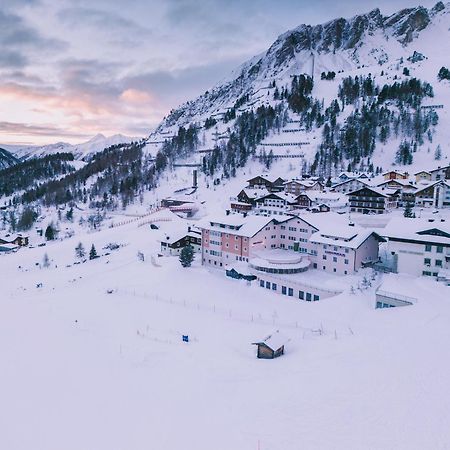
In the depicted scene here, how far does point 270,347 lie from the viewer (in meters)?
22.7

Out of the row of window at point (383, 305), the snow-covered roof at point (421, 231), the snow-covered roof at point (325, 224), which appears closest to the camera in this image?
the row of window at point (383, 305)

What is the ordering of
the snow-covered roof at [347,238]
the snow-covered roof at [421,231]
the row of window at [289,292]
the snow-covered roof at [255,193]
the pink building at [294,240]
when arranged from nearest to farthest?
the snow-covered roof at [421,231], the row of window at [289,292], the snow-covered roof at [347,238], the pink building at [294,240], the snow-covered roof at [255,193]

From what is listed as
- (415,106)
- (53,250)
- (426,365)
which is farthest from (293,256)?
(415,106)

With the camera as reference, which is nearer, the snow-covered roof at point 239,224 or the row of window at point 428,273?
the row of window at point 428,273

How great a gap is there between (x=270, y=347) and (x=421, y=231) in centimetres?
1816

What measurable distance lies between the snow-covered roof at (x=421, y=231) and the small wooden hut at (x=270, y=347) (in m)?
15.8

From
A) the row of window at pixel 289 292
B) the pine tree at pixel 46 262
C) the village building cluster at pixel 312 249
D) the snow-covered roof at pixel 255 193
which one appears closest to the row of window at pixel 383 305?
the village building cluster at pixel 312 249

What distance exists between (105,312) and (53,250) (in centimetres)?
3082

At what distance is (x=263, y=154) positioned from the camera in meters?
108

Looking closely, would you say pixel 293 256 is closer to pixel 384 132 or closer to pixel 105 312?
pixel 105 312

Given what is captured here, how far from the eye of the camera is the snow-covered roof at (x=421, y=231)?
32.0 m

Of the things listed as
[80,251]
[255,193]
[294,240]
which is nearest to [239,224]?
[294,240]

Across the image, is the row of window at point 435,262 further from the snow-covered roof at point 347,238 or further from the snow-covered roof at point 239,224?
the snow-covered roof at point 239,224

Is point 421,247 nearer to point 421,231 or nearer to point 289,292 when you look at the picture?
point 421,231
